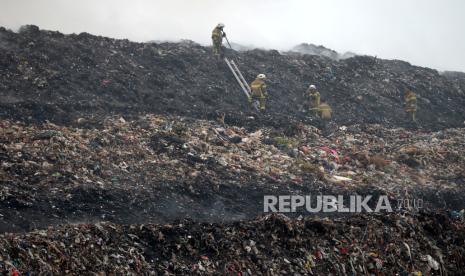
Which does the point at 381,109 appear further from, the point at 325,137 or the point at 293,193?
the point at 293,193

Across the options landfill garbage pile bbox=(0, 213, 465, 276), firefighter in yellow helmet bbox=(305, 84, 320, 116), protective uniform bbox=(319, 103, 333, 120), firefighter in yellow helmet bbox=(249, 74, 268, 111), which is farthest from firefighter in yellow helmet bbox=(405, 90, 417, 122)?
landfill garbage pile bbox=(0, 213, 465, 276)

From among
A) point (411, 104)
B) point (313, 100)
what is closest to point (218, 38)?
point (313, 100)

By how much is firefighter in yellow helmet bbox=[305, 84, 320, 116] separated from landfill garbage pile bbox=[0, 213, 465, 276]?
6.37m

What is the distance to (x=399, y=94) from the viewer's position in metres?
19.0

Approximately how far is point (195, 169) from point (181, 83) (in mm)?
5143

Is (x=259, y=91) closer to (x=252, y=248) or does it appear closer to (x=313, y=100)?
(x=313, y=100)

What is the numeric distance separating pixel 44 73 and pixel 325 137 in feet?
22.5

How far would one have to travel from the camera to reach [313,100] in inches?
652

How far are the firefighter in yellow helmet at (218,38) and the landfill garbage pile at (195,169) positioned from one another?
13.3 feet

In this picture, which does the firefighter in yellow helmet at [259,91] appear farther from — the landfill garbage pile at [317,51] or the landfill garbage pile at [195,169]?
the landfill garbage pile at [317,51]

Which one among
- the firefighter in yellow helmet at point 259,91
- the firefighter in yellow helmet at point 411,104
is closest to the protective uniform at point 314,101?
the firefighter in yellow helmet at point 259,91

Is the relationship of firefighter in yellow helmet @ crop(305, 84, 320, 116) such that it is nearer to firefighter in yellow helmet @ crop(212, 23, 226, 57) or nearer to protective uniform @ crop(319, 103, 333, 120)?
protective uniform @ crop(319, 103, 333, 120)

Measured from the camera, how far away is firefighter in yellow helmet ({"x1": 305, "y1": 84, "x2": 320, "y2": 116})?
16312 mm

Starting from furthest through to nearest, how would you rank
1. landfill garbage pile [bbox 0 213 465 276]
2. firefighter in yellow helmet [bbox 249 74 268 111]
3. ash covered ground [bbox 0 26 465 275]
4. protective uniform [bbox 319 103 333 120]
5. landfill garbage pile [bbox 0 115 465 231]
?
protective uniform [bbox 319 103 333 120] < firefighter in yellow helmet [bbox 249 74 268 111] < landfill garbage pile [bbox 0 115 465 231] < ash covered ground [bbox 0 26 465 275] < landfill garbage pile [bbox 0 213 465 276]
